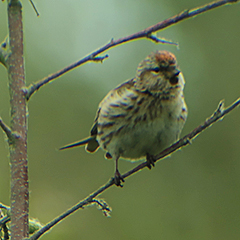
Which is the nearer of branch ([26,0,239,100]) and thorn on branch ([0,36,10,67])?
branch ([26,0,239,100])

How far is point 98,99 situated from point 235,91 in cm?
277

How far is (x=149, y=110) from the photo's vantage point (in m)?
3.21

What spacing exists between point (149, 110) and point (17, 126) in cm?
143

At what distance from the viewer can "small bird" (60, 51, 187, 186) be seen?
10.5ft

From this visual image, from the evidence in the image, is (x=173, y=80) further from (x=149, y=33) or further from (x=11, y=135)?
(x=11, y=135)

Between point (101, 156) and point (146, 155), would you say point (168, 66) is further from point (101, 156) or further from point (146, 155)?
point (101, 156)

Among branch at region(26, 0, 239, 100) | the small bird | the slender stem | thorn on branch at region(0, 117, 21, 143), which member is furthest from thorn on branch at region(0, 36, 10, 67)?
the small bird

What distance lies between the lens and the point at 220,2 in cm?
159

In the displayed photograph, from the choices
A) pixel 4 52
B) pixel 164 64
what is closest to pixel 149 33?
pixel 4 52

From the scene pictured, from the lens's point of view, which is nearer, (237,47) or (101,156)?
(101,156)

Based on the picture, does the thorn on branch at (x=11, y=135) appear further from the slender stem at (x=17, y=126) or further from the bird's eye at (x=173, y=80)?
the bird's eye at (x=173, y=80)

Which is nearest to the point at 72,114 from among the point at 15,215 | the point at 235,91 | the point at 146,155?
the point at 235,91

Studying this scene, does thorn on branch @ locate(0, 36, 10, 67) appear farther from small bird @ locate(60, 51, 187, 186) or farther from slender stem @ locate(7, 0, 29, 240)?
small bird @ locate(60, 51, 187, 186)

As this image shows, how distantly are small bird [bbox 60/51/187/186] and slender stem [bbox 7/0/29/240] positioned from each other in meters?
1.34
